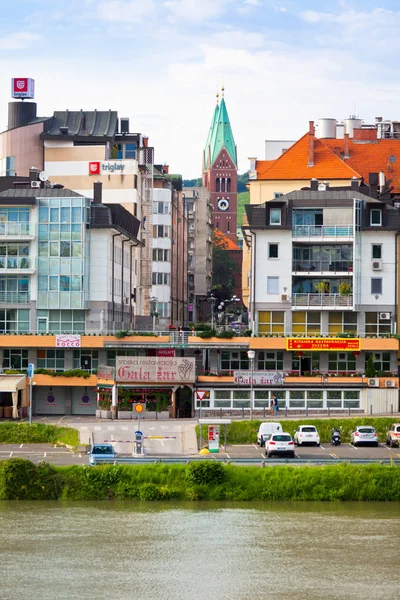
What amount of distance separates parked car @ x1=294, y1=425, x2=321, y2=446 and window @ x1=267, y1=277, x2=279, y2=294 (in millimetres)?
22576

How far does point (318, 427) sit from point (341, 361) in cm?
1523

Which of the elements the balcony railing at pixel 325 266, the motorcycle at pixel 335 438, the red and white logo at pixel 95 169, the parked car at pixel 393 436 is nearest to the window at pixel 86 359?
the balcony railing at pixel 325 266

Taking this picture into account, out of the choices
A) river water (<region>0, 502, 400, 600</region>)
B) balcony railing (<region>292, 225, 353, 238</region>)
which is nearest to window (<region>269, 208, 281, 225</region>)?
balcony railing (<region>292, 225, 353, 238</region>)

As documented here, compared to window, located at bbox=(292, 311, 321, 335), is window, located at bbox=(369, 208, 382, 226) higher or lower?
higher

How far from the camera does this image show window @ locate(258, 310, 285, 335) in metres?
96.6

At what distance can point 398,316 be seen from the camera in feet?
317

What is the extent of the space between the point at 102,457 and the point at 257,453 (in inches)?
419

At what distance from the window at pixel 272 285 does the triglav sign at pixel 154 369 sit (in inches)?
454

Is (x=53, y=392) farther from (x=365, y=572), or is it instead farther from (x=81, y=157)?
(x=365, y=572)

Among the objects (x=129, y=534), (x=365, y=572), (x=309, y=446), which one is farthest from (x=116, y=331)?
(x=365, y=572)

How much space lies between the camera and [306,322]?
96.6m

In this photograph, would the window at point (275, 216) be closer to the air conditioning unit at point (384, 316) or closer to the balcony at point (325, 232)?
the balcony at point (325, 232)

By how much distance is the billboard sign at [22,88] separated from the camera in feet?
413

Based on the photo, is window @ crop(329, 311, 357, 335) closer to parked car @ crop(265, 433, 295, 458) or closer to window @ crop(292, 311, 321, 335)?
window @ crop(292, 311, 321, 335)
